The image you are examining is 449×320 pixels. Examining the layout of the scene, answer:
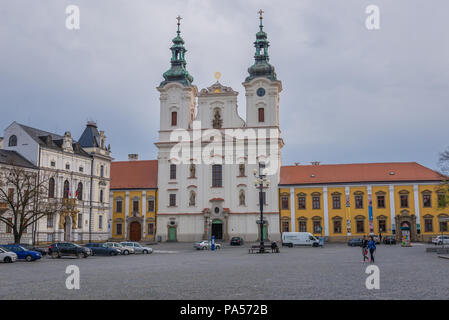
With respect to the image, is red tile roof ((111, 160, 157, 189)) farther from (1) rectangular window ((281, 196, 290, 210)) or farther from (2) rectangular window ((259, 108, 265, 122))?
(1) rectangular window ((281, 196, 290, 210))

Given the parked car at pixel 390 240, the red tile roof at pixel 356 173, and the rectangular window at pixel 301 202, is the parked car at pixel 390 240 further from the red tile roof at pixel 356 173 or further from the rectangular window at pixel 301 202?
the rectangular window at pixel 301 202

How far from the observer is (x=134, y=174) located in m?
72.6

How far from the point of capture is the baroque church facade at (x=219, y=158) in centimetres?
6519

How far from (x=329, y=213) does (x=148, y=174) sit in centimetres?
2719

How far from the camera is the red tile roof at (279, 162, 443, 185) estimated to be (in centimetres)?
6303

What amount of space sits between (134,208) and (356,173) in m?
31.6

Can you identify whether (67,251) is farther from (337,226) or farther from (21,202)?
(337,226)

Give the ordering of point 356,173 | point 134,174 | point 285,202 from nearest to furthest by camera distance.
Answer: point 285,202, point 356,173, point 134,174

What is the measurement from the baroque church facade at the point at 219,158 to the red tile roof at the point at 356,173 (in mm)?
3105

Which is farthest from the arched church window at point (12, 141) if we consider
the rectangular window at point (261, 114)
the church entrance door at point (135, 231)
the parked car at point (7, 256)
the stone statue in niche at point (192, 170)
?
the rectangular window at point (261, 114)

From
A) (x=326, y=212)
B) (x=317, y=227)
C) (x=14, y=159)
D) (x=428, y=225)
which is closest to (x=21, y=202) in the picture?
(x=14, y=159)
